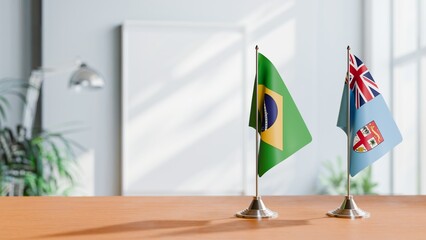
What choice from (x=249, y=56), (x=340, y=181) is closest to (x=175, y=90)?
(x=249, y=56)

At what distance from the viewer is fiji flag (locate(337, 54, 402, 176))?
1.62 m

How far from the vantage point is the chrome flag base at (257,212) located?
1.55m

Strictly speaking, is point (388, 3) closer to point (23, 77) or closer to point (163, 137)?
point (163, 137)

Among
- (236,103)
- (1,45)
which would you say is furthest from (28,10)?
(236,103)

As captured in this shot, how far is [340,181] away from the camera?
5984mm

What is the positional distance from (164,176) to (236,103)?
891 millimetres

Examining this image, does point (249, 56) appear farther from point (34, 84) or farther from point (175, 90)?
point (34, 84)

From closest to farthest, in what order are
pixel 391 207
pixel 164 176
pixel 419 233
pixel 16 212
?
pixel 419 233
pixel 16 212
pixel 391 207
pixel 164 176

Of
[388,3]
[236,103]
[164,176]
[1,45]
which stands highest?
[388,3]

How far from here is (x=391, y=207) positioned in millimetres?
1727

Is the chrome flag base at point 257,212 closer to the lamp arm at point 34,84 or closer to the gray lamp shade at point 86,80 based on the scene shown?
the gray lamp shade at point 86,80

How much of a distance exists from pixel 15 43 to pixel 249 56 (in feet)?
6.49

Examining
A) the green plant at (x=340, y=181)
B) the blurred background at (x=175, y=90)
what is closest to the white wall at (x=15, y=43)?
the blurred background at (x=175, y=90)

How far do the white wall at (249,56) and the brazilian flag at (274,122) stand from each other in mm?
4395
